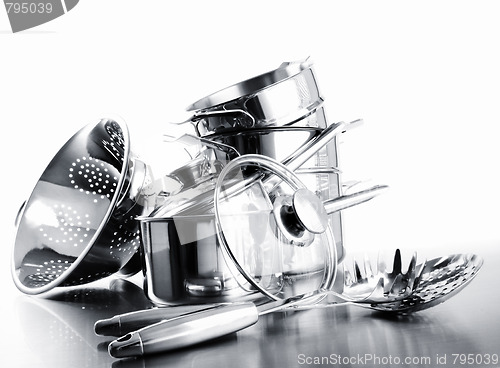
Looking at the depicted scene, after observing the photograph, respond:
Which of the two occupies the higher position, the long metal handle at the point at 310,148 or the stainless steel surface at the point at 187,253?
the long metal handle at the point at 310,148

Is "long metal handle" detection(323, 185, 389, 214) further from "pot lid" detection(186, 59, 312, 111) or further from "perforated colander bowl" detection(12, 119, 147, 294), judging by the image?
"perforated colander bowl" detection(12, 119, 147, 294)

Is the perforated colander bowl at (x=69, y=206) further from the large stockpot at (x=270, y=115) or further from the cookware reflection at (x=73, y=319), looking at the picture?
the large stockpot at (x=270, y=115)

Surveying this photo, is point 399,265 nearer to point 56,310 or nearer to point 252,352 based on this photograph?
point 252,352

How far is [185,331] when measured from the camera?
2.15 ft

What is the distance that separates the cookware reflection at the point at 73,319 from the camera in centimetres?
71

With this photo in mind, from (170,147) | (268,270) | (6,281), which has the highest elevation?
(170,147)

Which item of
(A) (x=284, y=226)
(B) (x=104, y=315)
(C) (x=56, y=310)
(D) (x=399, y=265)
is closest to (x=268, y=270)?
(A) (x=284, y=226)

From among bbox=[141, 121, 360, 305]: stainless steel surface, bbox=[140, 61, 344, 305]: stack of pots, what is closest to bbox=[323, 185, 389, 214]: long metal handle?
bbox=[141, 121, 360, 305]: stainless steel surface

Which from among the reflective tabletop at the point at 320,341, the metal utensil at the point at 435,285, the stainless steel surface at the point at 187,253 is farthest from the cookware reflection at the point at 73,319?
the metal utensil at the point at 435,285

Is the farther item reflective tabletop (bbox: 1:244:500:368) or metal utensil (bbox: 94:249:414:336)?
metal utensil (bbox: 94:249:414:336)

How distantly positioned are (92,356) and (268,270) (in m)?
0.24

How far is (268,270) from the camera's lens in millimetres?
790

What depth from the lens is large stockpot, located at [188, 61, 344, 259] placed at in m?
0.92

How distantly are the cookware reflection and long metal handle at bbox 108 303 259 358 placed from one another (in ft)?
0.14
